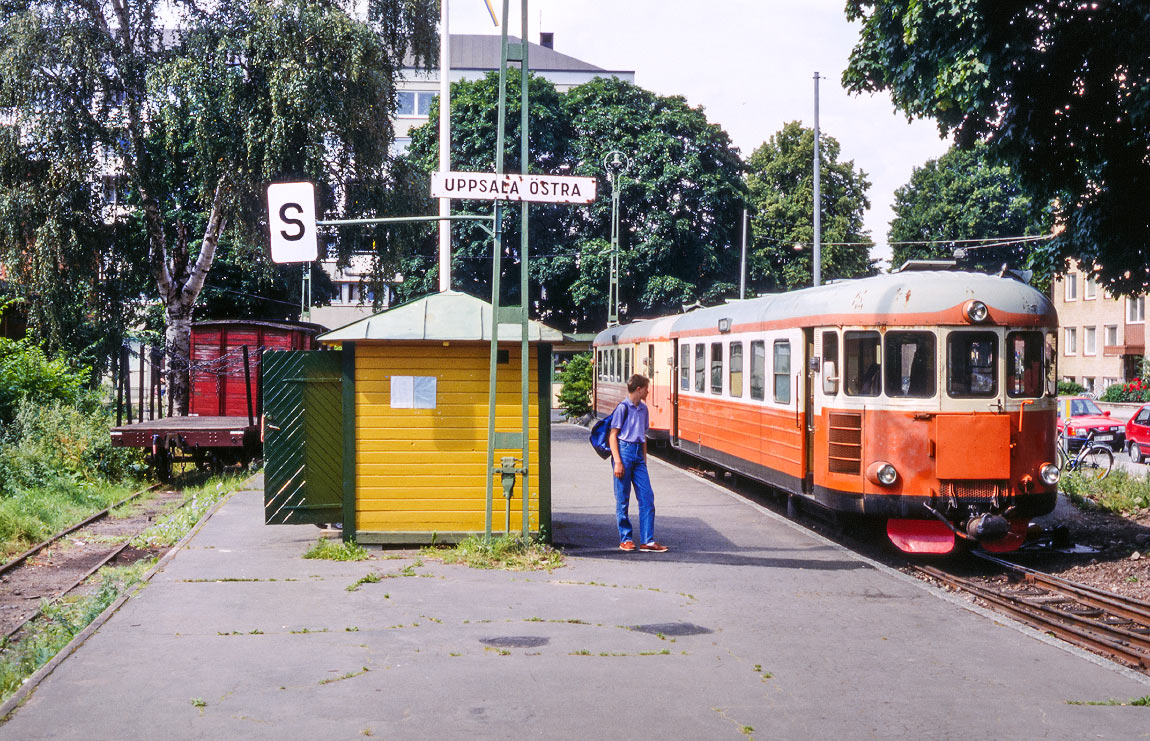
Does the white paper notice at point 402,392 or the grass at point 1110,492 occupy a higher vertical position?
the white paper notice at point 402,392

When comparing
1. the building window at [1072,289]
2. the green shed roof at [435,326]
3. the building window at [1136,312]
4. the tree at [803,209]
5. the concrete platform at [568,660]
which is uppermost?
the tree at [803,209]

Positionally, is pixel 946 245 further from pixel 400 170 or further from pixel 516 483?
pixel 516 483

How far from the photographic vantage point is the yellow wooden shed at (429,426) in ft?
36.0

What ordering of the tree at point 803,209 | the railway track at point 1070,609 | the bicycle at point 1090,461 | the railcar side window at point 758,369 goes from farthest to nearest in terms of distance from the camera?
the tree at point 803,209, the bicycle at point 1090,461, the railcar side window at point 758,369, the railway track at point 1070,609

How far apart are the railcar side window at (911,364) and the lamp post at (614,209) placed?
85.5ft

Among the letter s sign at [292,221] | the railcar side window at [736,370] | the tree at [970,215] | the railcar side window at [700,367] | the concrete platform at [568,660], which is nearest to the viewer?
the concrete platform at [568,660]

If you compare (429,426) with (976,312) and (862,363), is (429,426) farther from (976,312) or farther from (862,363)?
(976,312)

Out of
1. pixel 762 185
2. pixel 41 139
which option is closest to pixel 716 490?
pixel 41 139

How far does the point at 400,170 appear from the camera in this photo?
25.4 metres

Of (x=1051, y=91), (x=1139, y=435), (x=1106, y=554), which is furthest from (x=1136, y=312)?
(x=1106, y=554)

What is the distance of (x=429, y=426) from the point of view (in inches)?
436

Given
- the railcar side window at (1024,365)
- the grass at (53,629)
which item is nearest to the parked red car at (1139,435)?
the railcar side window at (1024,365)

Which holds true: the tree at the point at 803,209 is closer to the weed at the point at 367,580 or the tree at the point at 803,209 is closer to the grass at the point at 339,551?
the grass at the point at 339,551

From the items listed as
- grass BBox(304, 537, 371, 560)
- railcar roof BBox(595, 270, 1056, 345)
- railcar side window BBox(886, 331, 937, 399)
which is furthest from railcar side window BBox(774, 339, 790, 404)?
grass BBox(304, 537, 371, 560)
